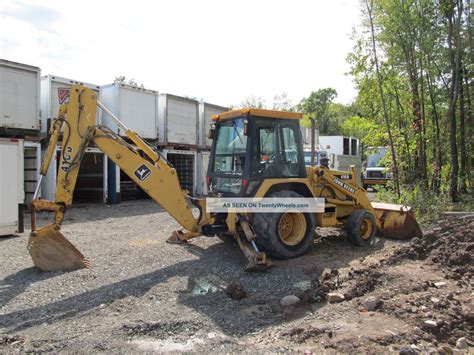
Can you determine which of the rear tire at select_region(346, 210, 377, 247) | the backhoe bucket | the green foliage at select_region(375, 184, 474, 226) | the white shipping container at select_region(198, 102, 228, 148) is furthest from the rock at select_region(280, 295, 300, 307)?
the white shipping container at select_region(198, 102, 228, 148)

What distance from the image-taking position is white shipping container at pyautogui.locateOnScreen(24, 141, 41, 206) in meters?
12.4

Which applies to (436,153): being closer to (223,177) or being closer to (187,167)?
(223,177)

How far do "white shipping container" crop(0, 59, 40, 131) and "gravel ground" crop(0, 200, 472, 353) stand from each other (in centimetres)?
549

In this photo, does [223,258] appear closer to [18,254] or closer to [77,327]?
[77,327]

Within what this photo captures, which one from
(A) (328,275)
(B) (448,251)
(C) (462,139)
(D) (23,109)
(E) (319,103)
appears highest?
(E) (319,103)

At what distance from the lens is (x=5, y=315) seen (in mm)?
4660

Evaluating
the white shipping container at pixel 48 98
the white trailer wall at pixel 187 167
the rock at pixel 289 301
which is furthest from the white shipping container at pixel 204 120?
the rock at pixel 289 301

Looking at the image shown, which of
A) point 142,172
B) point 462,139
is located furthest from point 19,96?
point 462,139

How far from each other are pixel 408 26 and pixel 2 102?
11187 millimetres

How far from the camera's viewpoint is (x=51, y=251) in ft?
19.9

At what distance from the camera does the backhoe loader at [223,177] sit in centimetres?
611

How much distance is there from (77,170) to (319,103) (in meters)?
53.9

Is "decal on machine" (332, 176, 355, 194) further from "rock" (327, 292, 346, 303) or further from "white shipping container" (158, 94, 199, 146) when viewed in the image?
"white shipping container" (158, 94, 199, 146)

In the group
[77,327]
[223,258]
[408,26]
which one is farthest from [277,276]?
[408,26]
